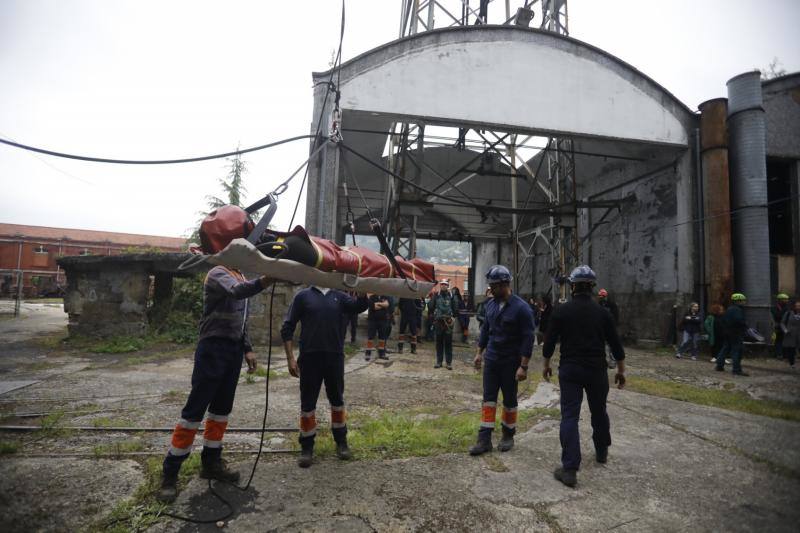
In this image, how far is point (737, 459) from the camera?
3955 millimetres

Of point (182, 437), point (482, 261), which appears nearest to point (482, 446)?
point (182, 437)

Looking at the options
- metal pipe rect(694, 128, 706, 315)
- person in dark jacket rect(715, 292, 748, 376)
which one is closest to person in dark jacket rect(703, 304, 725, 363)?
metal pipe rect(694, 128, 706, 315)

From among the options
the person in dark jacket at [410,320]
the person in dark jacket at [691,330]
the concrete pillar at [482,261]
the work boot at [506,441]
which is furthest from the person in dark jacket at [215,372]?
the concrete pillar at [482,261]

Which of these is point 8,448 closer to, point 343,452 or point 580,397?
point 343,452

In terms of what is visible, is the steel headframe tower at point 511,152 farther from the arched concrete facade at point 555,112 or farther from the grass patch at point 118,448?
the grass patch at point 118,448

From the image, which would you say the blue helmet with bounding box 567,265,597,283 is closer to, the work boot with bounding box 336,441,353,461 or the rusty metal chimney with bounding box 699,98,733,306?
the work boot with bounding box 336,441,353,461

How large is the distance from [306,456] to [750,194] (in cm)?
1317

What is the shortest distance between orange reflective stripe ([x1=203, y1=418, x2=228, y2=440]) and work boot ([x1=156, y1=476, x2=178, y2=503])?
1.20ft

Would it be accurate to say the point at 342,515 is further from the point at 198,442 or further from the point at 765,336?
the point at 765,336

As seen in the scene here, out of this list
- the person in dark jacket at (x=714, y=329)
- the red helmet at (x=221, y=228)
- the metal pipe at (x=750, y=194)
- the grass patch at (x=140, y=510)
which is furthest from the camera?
the metal pipe at (x=750, y=194)

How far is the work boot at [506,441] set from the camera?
13.3 feet

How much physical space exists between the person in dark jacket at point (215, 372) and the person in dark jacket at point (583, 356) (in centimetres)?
269

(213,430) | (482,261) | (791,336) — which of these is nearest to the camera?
(213,430)

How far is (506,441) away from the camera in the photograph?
4.08m
